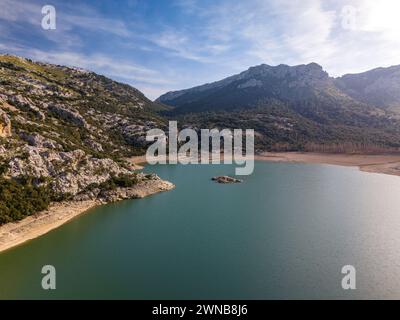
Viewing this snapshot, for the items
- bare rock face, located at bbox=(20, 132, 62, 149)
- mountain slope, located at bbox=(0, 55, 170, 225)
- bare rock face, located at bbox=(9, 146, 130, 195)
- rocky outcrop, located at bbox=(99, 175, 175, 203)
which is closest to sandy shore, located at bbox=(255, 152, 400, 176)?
mountain slope, located at bbox=(0, 55, 170, 225)

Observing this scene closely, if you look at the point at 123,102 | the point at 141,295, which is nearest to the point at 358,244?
the point at 141,295

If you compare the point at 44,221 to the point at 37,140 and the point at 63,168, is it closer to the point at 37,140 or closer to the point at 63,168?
the point at 63,168

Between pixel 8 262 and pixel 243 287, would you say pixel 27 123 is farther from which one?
pixel 243 287

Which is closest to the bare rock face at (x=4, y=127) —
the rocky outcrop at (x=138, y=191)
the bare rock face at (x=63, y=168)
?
the bare rock face at (x=63, y=168)

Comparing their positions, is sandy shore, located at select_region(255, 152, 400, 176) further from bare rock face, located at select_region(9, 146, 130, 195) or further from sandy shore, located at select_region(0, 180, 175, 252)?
bare rock face, located at select_region(9, 146, 130, 195)

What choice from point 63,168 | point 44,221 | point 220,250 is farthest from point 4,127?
point 220,250

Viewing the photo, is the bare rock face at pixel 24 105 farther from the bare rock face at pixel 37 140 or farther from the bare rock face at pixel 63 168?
the bare rock face at pixel 63 168
